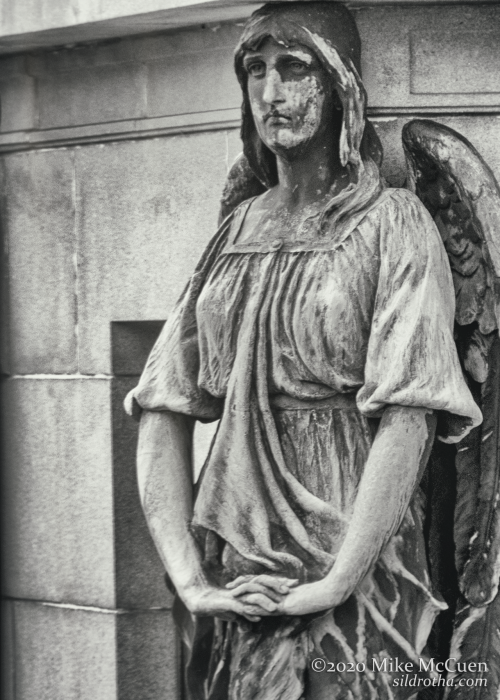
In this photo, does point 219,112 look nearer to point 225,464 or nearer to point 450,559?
point 225,464

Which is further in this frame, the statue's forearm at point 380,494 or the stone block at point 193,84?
the stone block at point 193,84

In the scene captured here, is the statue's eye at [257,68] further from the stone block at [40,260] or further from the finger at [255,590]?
the finger at [255,590]

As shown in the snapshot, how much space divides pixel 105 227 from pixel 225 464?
4.24ft

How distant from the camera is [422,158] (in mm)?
4699

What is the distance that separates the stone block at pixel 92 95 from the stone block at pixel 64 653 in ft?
5.55

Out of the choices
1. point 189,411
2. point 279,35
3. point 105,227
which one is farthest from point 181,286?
point 279,35

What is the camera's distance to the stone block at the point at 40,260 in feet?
18.5

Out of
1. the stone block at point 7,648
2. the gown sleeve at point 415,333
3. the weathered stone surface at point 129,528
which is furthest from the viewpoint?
the stone block at point 7,648

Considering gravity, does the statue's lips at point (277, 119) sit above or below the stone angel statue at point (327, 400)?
above

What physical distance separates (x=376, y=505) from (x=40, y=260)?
1885 mm

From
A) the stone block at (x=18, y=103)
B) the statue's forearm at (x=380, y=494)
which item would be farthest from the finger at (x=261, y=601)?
the stone block at (x=18, y=103)

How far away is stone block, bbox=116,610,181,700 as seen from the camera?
18.4ft

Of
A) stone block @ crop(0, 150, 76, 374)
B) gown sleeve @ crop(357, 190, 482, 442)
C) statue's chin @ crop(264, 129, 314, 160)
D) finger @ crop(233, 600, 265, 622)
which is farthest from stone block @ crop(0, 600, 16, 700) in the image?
statue's chin @ crop(264, 129, 314, 160)

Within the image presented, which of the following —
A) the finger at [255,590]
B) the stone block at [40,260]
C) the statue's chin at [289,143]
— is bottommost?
the finger at [255,590]
